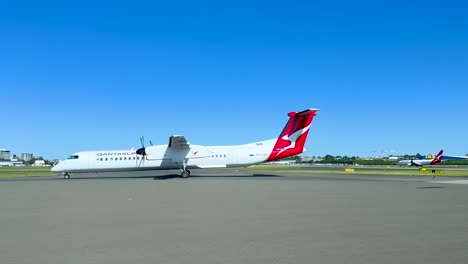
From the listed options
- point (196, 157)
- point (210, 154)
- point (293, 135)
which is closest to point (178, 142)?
point (196, 157)

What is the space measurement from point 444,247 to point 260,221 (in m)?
4.68

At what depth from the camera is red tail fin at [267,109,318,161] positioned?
37.9 meters

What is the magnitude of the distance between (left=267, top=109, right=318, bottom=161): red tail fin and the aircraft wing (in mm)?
8975

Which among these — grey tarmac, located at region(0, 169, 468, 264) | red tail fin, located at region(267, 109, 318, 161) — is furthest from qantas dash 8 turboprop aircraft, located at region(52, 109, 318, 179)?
grey tarmac, located at region(0, 169, 468, 264)

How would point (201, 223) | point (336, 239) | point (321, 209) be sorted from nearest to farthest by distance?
point (336, 239) < point (201, 223) < point (321, 209)

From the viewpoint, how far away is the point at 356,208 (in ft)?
42.1

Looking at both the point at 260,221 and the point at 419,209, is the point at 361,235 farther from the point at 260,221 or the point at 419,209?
the point at 419,209

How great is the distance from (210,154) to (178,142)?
3688 millimetres

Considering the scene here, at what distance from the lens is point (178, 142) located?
37.3 m

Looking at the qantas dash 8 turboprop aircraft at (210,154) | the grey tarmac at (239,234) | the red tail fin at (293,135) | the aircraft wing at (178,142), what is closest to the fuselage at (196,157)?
the qantas dash 8 turboprop aircraft at (210,154)

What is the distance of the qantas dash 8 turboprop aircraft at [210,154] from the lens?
38.0 m

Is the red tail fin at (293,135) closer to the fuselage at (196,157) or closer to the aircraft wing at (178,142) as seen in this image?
the fuselage at (196,157)

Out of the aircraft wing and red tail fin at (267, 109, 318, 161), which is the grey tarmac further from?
red tail fin at (267, 109, 318, 161)

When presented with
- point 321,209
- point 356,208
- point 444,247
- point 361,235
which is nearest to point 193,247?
point 361,235
